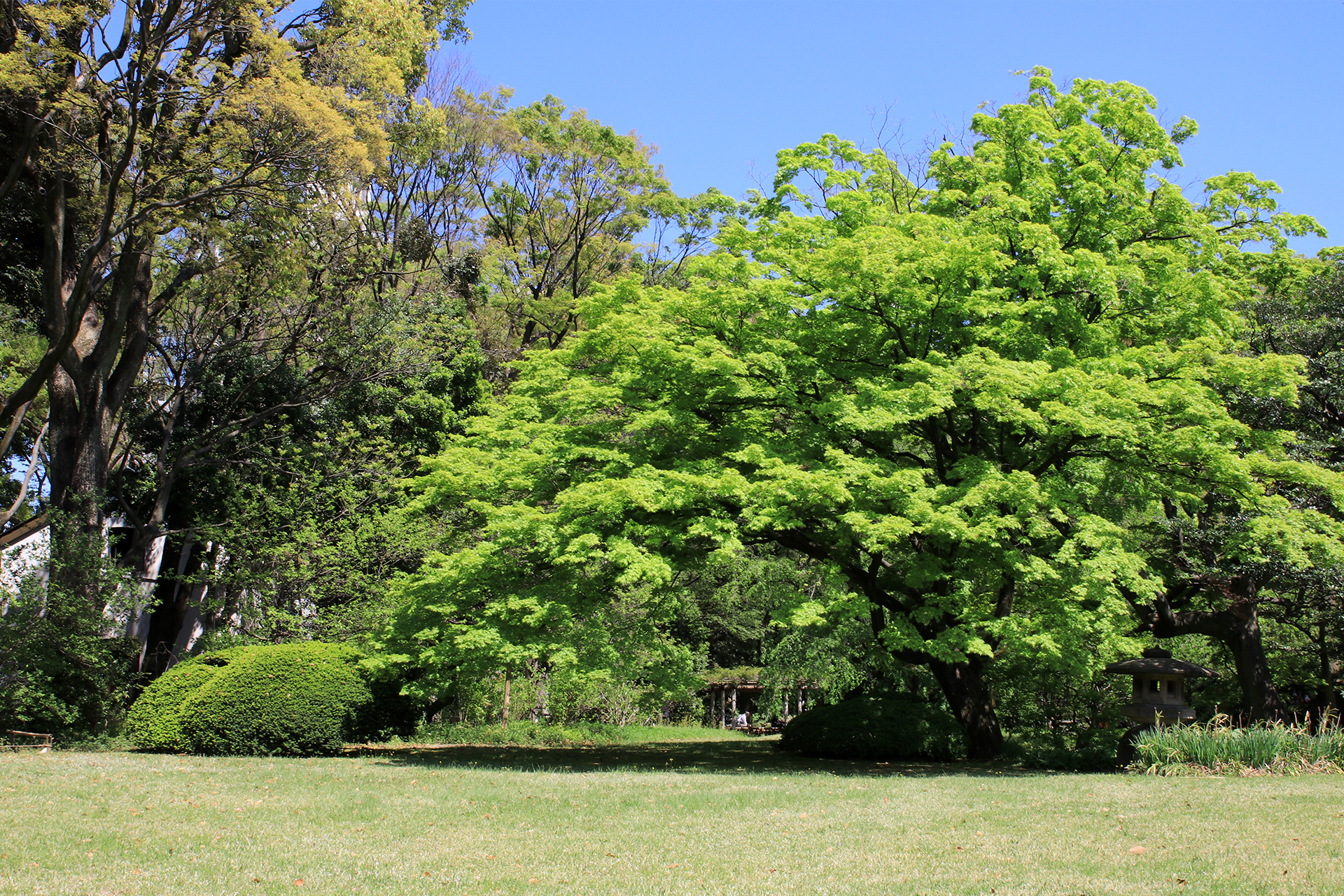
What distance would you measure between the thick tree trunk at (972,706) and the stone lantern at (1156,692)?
8.67ft

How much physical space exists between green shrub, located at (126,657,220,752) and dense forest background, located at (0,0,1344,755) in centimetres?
190

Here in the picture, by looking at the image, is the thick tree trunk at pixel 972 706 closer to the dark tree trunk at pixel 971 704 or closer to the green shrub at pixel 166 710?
the dark tree trunk at pixel 971 704

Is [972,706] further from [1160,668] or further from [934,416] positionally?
[934,416]

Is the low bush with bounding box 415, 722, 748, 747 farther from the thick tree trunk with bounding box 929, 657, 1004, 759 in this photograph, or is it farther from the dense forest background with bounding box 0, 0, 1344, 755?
the thick tree trunk with bounding box 929, 657, 1004, 759

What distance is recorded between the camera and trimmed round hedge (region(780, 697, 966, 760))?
17.5 metres

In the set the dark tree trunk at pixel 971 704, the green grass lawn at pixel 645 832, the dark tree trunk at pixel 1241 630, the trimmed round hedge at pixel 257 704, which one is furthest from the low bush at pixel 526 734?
the dark tree trunk at pixel 1241 630

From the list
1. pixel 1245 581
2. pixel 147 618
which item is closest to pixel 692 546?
pixel 1245 581

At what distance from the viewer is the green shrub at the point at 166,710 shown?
47.3ft

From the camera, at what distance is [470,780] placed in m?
11.3

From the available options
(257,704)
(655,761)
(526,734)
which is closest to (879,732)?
(655,761)

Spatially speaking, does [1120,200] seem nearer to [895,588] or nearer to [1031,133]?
[1031,133]

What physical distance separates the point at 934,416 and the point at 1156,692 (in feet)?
19.5

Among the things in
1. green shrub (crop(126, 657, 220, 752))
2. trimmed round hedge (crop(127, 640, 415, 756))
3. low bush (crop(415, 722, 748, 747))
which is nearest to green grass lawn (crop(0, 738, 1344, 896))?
trimmed round hedge (crop(127, 640, 415, 756))

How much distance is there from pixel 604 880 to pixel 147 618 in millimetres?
23096
